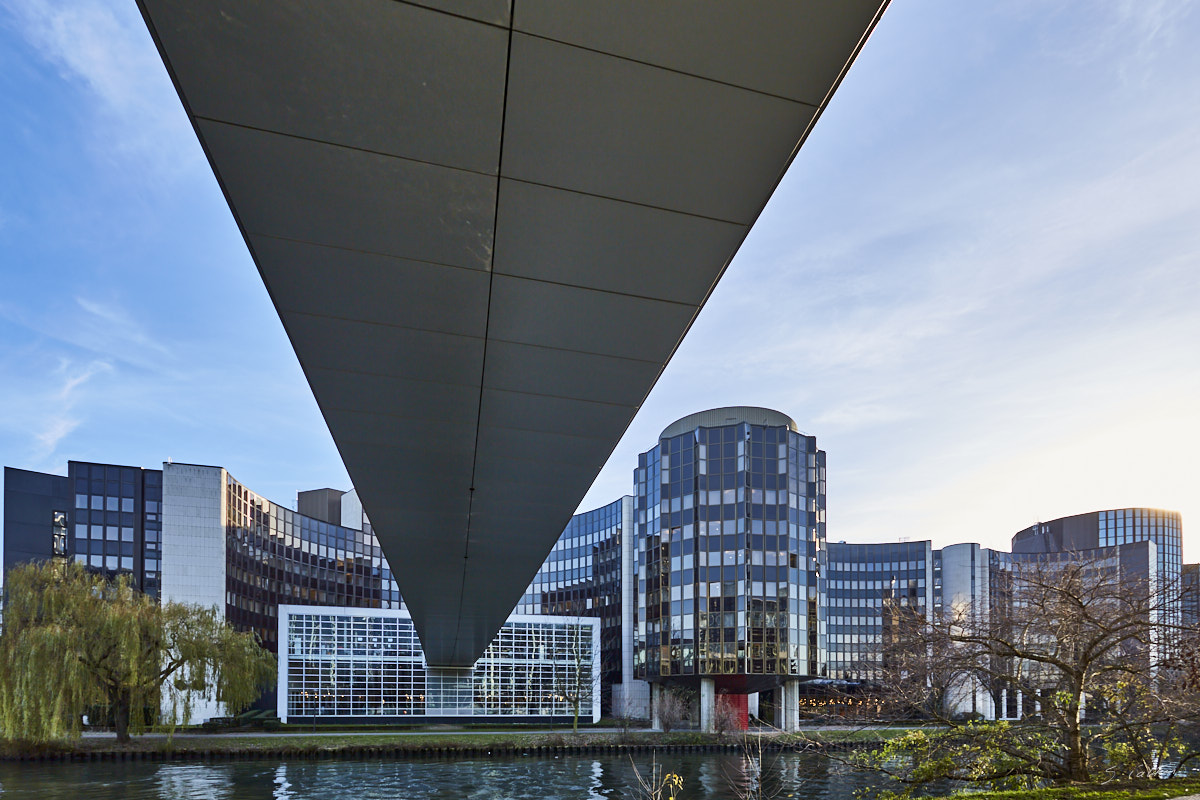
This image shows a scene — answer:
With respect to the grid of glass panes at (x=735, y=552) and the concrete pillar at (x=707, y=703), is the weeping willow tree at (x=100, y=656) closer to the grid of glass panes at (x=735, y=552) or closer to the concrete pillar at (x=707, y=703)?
the grid of glass panes at (x=735, y=552)

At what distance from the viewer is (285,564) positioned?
69.7 metres

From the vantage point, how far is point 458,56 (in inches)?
103

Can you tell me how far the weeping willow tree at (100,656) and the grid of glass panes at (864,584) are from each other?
248 feet

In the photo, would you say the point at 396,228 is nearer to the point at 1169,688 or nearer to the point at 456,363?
the point at 456,363

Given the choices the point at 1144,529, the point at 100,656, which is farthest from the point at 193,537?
the point at 1144,529

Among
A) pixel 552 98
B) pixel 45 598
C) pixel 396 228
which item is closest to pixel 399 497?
pixel 396 228

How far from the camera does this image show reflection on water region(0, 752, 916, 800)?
24.0m

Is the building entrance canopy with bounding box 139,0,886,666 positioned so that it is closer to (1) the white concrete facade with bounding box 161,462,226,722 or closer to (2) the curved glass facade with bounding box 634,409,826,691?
(2) the curved glass facade with bounding box 634,409,826,691

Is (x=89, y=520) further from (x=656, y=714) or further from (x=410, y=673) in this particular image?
(x=656, y=714)

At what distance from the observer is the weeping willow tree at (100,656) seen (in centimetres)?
2861

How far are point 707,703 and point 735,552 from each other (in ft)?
31.2

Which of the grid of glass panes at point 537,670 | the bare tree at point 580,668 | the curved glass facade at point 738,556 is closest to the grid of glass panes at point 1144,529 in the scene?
the curved glass facade at point 738,556

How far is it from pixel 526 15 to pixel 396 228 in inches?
59.9

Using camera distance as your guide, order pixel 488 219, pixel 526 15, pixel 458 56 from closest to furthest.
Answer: pixel 526 15, pixel 458 56, pixel 488 219
